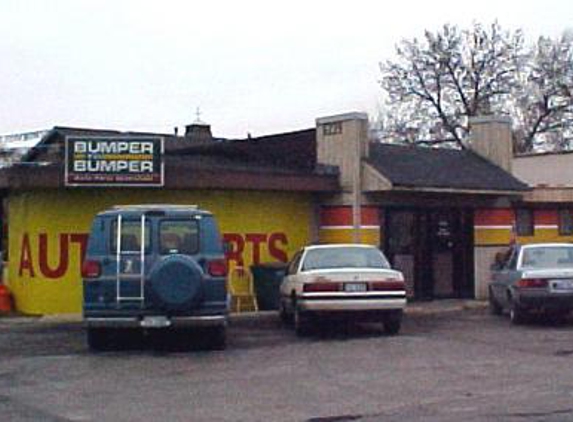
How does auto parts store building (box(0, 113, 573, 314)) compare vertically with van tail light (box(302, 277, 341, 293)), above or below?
above

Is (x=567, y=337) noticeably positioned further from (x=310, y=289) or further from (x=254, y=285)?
(x=254, y=285)

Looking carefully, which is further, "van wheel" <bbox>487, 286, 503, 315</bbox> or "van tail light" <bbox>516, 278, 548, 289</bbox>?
"van wheel" <bbox>487, 286, 503, 315</bbox>

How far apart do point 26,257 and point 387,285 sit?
28.3ft

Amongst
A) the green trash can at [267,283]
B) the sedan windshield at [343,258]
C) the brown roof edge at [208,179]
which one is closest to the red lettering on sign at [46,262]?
the brown roof edge at [208,179]

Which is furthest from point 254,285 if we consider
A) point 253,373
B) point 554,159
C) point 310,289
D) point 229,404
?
point 554,159

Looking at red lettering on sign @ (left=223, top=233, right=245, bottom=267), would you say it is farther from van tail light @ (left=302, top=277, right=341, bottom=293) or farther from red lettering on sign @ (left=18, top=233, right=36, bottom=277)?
van tail light @ (left=302, top=277, right=341, bottom=293)

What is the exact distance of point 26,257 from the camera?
81.6 feet

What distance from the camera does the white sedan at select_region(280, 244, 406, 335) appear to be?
19703mm

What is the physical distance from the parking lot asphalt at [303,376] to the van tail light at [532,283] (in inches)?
30.6

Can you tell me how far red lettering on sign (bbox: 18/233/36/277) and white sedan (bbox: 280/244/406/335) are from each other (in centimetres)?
679

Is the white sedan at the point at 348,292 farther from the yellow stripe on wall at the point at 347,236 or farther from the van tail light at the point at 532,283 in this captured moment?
the yellow stripe on wall at the point at 347,236

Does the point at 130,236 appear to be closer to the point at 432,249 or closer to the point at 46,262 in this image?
the point at 46,262

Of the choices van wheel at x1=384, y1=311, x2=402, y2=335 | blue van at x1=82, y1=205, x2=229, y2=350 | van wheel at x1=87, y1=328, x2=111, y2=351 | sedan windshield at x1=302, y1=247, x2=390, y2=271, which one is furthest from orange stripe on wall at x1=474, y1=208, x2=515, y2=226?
van wheel at x1=87, y1=328, x2=111, y2=351

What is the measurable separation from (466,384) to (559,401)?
1.67m
